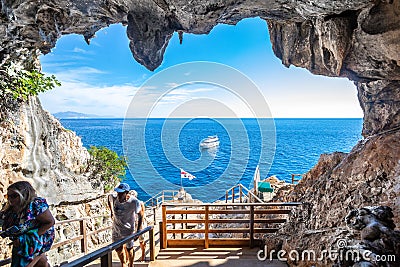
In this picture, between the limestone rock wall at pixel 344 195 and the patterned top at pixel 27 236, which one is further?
the limestone rock wall at pixel 344 195

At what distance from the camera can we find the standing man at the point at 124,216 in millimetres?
3555

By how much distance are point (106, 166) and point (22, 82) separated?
474 centimetres

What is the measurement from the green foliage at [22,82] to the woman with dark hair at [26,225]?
5.35 metres

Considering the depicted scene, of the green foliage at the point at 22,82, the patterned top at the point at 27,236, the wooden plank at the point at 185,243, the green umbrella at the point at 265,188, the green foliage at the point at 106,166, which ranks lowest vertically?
the green umbrella at the point at 265,188

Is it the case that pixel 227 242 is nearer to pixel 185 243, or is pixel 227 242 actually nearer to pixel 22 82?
pixel 185 243

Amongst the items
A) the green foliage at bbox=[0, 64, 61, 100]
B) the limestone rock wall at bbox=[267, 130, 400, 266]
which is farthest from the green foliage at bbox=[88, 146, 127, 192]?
the limestone rock wall at bbox=[267, 130, 400, 266]

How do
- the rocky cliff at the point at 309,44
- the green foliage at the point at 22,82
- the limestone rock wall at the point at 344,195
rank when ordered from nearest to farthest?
the limestone rock wall at the point at 344,195 < the rocky cliff at the point at 309,44 < the green foliage at the point at 22,82

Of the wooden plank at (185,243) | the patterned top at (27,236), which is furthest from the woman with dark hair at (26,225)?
the wooden plank at (185,243)

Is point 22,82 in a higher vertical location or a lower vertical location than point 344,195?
higher

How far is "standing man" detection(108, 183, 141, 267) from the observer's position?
3555mm

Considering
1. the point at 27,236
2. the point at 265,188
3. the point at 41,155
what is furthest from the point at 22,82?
the point at 265,188

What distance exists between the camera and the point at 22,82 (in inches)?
259

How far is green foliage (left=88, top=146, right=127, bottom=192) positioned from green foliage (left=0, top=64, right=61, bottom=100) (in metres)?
3.94

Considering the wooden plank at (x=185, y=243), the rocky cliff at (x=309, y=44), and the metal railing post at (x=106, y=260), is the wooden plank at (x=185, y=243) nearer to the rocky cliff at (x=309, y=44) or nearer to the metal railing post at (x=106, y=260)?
the rocky cliff at (x=309, y=44)
